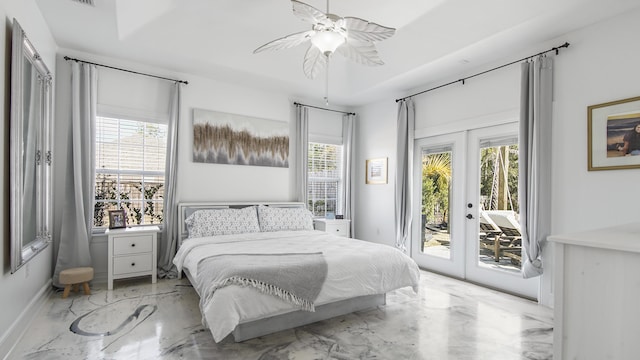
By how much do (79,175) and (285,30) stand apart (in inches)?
118

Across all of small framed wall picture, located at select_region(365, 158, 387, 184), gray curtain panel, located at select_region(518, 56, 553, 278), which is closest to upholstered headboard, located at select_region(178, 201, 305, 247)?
small framed wall picture, located at select_region(365, 158, 387, 184)

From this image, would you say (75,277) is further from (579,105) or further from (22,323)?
(579,105)

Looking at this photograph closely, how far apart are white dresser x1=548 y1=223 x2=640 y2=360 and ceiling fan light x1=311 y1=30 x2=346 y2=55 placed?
1.88 meters

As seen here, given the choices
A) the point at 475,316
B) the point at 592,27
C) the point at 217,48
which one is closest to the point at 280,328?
the point at 475,316

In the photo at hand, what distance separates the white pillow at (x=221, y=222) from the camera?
12.7 ft

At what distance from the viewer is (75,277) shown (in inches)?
130

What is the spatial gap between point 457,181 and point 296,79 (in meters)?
2.73

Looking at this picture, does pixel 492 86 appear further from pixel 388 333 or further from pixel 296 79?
pixel 388 333

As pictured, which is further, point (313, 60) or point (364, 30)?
point (313, 60)

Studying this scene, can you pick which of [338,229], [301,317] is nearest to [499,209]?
[338,229]

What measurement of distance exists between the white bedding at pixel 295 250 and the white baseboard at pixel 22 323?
1.24 meters

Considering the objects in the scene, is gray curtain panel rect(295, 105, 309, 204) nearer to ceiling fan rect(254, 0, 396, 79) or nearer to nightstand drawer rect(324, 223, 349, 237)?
nightstand drawer rect(324, 223, 349, 237)

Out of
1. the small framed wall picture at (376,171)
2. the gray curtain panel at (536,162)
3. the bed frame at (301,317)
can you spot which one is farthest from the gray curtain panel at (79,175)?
the gray curtain panel at (536,162)

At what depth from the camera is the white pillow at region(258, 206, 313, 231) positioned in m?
4.33
